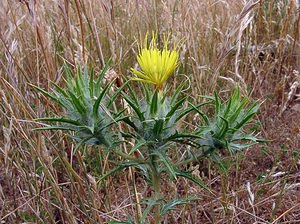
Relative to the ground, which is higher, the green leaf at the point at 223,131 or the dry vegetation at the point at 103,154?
the green leaf at the point at 223,131

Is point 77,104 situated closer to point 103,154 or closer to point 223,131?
point 223,131

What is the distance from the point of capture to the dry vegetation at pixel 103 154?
1783 millimetres

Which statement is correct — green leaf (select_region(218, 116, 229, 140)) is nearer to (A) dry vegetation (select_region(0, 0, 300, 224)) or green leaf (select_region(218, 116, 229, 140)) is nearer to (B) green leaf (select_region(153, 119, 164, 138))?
(B) green leaf (select_region(153, 119, 164, 138))

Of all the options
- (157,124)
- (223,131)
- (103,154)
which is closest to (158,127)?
(157,124)

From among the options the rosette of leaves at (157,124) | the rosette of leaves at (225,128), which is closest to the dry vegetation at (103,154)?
the rosette of leaves at (225,128)

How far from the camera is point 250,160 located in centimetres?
250

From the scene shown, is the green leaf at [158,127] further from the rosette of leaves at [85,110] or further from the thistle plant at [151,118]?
the rosette of leaves at [85,110]

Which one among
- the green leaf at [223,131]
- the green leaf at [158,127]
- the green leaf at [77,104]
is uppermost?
the green leaf at [77,104]

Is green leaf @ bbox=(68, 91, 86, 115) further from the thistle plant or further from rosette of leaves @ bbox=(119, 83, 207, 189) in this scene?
rosette of leaves @ bbox=(119, 83, 207, 189)

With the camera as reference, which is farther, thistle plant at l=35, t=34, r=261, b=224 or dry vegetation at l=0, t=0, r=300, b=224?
dry vegetation at l=0, t=0, r=300, b=224

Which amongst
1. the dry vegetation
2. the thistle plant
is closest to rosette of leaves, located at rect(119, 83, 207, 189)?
the thistle plant

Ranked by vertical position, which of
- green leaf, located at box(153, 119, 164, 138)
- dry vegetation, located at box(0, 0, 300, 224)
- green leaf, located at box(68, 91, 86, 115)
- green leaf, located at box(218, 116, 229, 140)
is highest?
green leaf, located at box(68, 91, 86, 115)

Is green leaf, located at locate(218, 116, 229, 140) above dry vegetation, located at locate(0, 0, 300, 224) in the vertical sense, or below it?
above

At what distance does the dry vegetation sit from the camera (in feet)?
5.85
